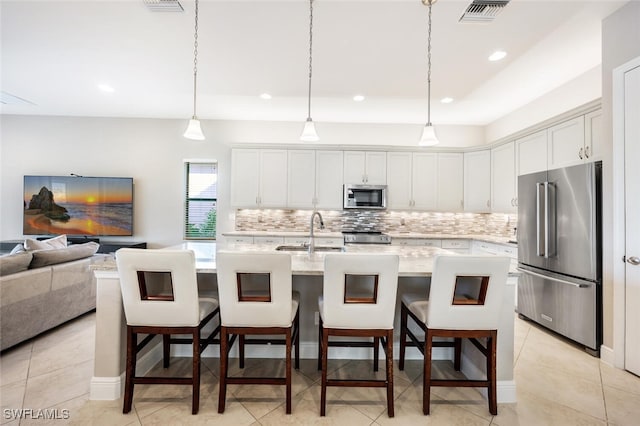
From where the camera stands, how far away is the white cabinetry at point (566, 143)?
109 inches

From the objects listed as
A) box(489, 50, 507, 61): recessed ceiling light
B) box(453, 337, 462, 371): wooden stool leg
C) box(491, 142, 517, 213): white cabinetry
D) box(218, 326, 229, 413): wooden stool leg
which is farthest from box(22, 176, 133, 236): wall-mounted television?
box(491, 142, 517, 213): white cabinetry

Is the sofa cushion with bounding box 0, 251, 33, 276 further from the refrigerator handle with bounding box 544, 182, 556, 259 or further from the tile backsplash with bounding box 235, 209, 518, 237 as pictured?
the refrigerator handle with bounding box 544, 182, 556, 259

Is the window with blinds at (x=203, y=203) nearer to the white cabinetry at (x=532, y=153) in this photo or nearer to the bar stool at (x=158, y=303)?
the bar stool at (x=158, y=303)

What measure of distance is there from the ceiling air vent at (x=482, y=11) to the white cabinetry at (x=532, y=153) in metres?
1.84

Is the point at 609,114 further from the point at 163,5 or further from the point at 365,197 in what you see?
the point at 163,5

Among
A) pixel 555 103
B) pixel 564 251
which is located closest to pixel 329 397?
pixel 564 251

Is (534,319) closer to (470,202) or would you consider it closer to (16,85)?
(470,202)

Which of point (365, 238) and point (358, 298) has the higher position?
point (365, 238)

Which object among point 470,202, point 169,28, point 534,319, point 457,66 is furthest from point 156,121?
point 534,319

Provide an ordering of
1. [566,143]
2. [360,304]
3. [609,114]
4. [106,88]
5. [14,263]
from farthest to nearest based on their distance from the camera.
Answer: [106,88] < [566,143] < [14,263] < [609,114] < [360,304]

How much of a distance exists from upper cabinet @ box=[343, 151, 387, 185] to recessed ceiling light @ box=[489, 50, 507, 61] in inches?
79.4

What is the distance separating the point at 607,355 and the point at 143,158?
6.51 m

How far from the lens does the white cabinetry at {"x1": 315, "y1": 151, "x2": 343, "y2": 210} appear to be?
4.52 m

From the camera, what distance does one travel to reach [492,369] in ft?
5.37
